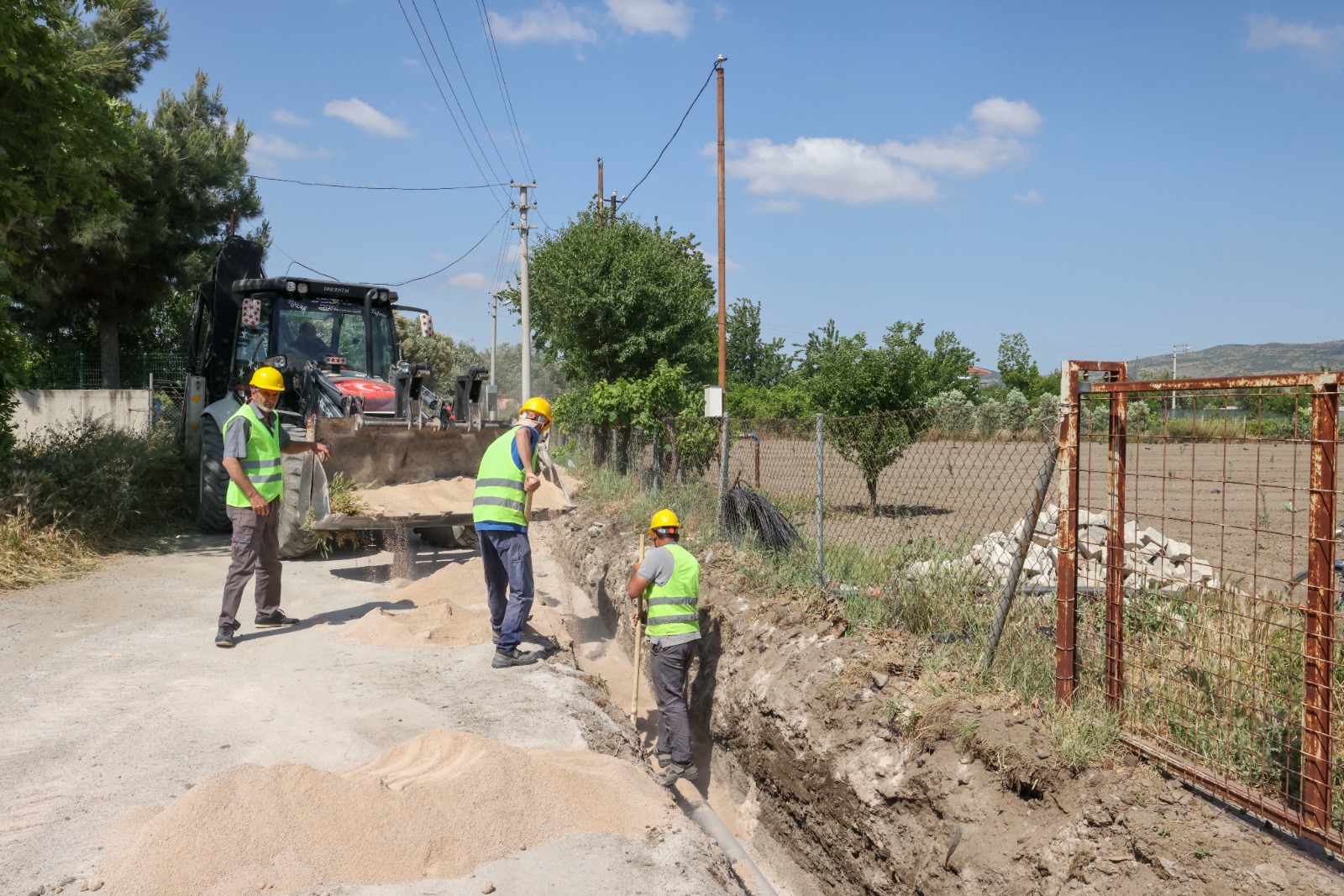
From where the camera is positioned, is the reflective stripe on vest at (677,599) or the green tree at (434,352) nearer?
the reflective stripe on vest at (677,599)

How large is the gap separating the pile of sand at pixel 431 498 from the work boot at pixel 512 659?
2.29 meters

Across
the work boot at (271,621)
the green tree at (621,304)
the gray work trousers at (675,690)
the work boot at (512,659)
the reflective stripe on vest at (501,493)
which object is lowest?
the gray work trousers at (675,690)

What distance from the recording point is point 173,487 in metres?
12.0

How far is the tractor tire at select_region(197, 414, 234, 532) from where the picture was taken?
10.8 metres

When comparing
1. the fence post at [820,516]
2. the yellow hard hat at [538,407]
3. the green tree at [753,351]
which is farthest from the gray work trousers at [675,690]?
the green tree at [753,351]

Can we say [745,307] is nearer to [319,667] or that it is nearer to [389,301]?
[389,301]

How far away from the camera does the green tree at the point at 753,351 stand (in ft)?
171

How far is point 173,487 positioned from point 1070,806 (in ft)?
37.7

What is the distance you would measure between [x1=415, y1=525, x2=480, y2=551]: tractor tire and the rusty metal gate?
709cm

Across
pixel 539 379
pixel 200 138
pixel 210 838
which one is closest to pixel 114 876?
pixel 210 838

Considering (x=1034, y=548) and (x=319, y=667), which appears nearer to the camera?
(x=319, y=667)

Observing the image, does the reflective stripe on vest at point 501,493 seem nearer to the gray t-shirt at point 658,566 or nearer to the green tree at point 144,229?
the gray t-shirt at point 658,566

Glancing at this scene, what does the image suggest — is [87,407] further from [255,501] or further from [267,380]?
[255,501]

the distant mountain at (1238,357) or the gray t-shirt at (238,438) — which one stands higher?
the distant mountain at (1238,357)
